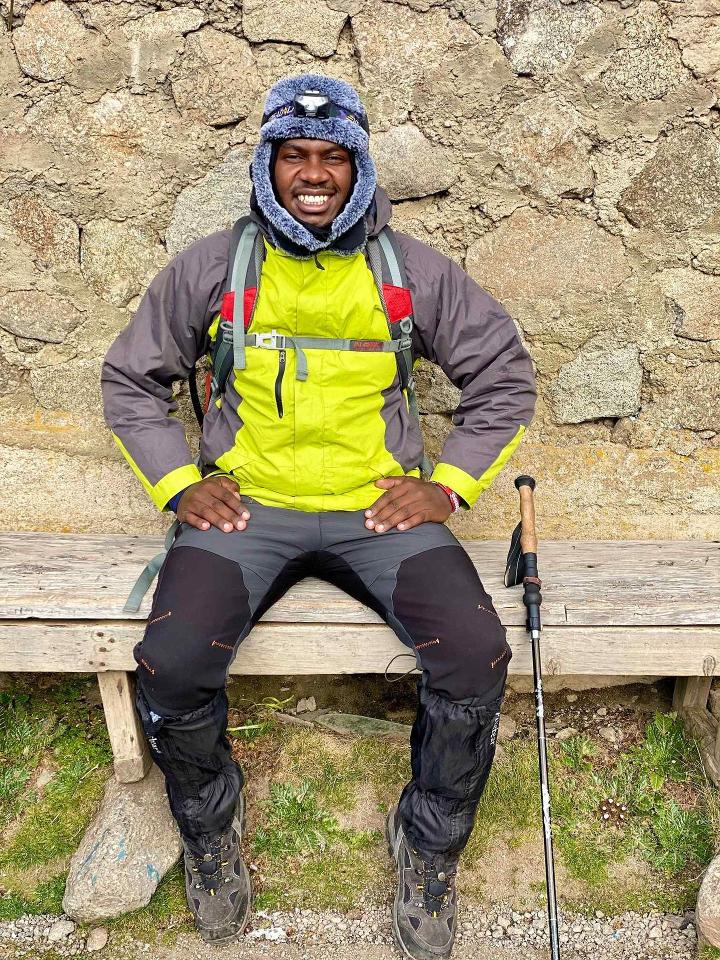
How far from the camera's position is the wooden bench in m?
2.86

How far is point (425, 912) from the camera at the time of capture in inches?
104

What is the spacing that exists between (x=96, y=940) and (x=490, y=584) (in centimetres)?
178

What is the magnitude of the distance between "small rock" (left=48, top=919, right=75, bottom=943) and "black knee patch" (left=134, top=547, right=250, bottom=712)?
916mm

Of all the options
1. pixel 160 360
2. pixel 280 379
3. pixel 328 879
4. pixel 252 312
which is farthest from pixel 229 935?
pixel 252 312

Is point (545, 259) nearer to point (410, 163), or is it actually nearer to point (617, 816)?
point (410, 163)

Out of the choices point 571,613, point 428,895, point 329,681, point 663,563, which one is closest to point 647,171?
point 663,563

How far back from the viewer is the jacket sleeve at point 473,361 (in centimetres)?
293

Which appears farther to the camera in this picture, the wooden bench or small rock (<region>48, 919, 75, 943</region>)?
the wooden bench

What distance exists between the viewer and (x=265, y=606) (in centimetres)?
282

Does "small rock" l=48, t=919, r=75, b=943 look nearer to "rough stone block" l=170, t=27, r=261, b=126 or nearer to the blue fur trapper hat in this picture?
the blue fur trapper hat

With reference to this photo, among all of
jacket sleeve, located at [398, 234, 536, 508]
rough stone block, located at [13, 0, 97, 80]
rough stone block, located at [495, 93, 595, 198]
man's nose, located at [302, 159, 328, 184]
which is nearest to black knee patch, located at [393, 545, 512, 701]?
jacket sleeve, located at [398, 234, 536, 508]

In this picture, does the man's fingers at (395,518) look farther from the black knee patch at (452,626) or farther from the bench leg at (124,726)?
the bench leg at (124,726)

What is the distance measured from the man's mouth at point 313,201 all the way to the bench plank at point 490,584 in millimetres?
1310

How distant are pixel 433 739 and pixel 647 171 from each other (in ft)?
7.68
